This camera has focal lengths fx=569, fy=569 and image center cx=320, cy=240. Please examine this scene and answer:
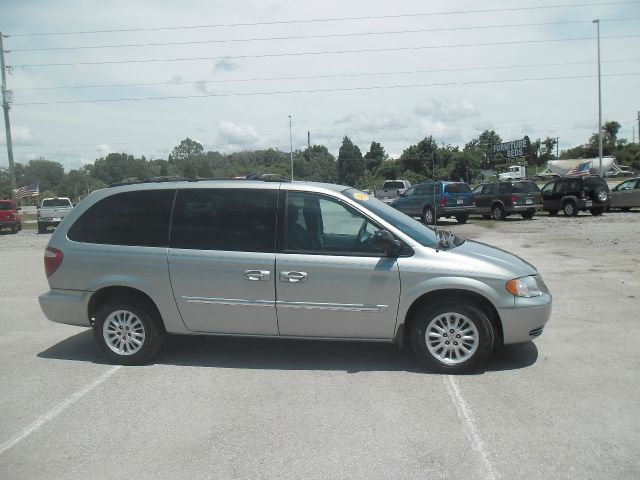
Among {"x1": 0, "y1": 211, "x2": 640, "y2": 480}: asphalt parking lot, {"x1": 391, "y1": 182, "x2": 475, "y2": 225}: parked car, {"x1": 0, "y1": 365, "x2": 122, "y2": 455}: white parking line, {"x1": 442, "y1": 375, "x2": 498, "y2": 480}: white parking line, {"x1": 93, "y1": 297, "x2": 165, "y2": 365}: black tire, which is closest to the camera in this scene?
{"x1": 442, "y1": 375, "x2": 498, "y2": 480}: white parking line

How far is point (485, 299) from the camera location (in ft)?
17.4

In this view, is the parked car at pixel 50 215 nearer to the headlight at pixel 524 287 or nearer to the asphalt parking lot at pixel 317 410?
the asphalt parking lot at pixel 317 410

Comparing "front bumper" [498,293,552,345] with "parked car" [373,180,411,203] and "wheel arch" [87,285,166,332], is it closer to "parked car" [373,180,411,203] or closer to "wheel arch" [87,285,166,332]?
"wheel arch" [87,285,166,332]

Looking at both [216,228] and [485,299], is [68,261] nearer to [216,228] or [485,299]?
[216,228]

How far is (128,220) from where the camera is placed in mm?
5957

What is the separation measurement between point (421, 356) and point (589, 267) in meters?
7.43

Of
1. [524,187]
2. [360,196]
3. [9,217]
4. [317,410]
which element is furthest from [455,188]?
[9,217]

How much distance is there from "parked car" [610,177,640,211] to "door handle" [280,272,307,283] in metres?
25.9

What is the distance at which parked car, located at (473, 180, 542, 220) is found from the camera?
24.9 meters

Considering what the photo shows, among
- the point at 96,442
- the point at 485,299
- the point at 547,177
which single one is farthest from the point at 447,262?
the point at 547,177

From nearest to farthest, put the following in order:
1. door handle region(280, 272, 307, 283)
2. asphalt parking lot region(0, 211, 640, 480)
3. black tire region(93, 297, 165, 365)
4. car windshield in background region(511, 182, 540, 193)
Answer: asphalt parking lot region(0, 211, 640, 480) → door handle region(280, 272, 307, 283) → black tire region(93, 297, 165, 365) → car windshield in background region(511, 182, 540, 193)

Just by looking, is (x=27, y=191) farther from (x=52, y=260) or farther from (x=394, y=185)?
(x=52, y=260)

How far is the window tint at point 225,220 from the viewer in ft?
18.4

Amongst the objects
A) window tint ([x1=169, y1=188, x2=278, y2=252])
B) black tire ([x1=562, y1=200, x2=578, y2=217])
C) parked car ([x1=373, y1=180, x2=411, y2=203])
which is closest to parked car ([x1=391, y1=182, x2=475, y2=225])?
black tire ([x1=562, y1=200, x2=578, y2=217])
